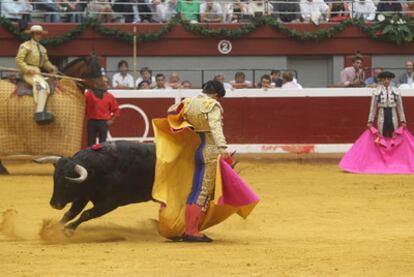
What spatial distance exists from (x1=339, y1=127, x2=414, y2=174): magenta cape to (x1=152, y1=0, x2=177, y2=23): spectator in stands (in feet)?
18.1

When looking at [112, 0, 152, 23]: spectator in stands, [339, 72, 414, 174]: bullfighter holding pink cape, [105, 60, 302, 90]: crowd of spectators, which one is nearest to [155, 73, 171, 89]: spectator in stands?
[105, 60, 302, 90]: crowd of spectators

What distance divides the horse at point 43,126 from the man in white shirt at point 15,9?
4.95 meters

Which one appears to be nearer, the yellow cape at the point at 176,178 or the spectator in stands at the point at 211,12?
the yellow cape at the point at 176,178

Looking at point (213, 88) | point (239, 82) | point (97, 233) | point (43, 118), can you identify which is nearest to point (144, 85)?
point (239, 82)

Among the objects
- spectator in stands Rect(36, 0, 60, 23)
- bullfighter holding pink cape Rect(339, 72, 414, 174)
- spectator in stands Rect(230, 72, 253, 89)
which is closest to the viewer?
bullfighter holding pink cape Rect(339, 72, 414, 174)

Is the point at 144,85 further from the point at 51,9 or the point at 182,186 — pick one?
the point at 182,186

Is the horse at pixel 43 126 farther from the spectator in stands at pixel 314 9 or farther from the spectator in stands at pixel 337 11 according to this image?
the spectator in stands at pixel 337 11

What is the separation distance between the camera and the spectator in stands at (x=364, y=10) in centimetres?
1939

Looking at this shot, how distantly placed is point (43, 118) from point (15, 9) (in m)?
5.49

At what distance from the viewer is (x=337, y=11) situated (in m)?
19.7

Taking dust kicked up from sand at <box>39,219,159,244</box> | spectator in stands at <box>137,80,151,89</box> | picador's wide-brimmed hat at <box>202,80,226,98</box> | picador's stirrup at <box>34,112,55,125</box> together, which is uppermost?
picador's wide-brimmed hat at <box>202,80,226,98</box>

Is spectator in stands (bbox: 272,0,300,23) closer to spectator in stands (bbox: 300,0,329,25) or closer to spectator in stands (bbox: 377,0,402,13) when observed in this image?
spectator in stands (bbox: 300,0,329,25)

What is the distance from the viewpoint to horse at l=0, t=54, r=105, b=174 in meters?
13.9

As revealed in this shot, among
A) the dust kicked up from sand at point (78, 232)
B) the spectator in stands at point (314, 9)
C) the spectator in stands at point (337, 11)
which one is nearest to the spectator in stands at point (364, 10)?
the spectator in stands at point (337, 11)
